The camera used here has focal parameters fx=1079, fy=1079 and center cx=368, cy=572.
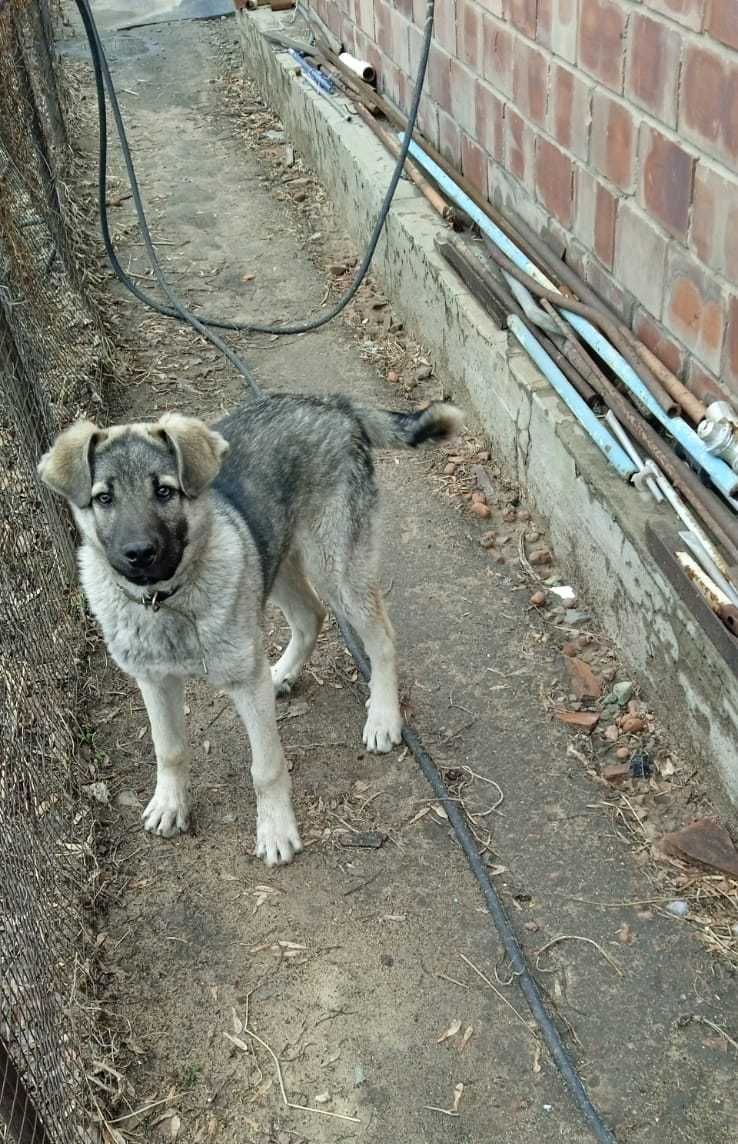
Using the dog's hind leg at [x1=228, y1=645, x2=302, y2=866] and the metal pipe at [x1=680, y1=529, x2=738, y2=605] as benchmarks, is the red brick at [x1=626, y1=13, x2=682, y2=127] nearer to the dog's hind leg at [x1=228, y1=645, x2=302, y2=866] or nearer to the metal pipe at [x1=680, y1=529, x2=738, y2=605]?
the metal pipe at [x1=680, y1=529, x2=738, y2=605]

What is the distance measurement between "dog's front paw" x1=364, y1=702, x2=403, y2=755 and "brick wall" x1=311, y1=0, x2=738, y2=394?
1.74 m

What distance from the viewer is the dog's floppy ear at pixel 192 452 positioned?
3.25 meters

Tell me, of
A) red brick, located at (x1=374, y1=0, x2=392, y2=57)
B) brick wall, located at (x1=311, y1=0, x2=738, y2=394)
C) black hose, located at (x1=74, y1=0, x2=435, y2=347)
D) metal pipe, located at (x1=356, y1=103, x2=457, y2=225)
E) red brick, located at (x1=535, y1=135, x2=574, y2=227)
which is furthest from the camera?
red brick, located at (x1=374, y1=0, x2=392, y2=57)

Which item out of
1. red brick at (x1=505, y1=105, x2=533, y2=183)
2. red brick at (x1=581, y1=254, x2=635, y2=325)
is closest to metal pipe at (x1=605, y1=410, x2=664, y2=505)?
red brick at (x1=581, y1=254, x2=635, y2=325)

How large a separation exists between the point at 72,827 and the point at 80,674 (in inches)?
34.8

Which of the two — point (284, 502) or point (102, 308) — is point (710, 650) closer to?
point (284, 502)

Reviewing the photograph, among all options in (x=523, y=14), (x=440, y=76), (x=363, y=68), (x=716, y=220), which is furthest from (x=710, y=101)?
(x=363, y=68)

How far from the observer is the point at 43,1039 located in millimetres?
2941

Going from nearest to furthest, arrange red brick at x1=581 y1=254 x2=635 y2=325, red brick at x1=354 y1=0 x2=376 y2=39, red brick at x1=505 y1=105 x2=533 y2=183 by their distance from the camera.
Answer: red brick at x1=581 y1=254 x2=635 y2=325 < red brick at x1=505 y1=105 x2=533 y2=183 < red brick at x1=354 y1=0 x2=376 y2=39

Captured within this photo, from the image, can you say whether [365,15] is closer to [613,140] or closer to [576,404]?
[613,140]

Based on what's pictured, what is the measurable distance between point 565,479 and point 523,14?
7.46 ft

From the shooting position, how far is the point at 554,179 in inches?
198

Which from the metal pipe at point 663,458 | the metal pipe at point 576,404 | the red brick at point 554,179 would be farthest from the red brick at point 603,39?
the metal pipe at point 576,404

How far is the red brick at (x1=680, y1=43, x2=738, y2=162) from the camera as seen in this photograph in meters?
3.47
